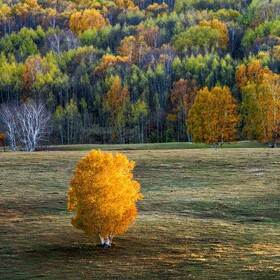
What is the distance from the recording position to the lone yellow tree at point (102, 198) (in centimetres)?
3141

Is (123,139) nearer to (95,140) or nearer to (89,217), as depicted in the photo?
(95,140)

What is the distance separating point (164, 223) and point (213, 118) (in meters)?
52.0

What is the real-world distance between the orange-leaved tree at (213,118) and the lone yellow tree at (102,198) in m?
56.6

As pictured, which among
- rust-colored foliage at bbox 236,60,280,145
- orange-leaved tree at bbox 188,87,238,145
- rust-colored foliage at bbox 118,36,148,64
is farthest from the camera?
rust-colored foliage at bbox 118,36,148,64

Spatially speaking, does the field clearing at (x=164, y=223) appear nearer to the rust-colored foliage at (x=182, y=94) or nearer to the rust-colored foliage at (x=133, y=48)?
the rust-colored foliage at (x=182, y=94)

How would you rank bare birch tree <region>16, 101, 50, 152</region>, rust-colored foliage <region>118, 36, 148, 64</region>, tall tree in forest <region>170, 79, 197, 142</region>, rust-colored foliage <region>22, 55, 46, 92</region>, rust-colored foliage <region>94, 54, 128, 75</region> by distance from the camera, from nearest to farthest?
bare birch tree <region>16, 101, 50, 152</region>
tall tree in forest <region>170, 79, 197, 142</region>
rust-colored foliage <region>22, 55, 46, 92</region>
rust-colored foliage <region>94, 54, 128, 75</region>
rust-colored foliage <region>118, 36, 148, 64</region>

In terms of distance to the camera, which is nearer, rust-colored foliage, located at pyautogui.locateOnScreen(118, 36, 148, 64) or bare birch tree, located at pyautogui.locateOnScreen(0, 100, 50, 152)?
bare birch tree, located at pyautogui.locateOnScreen(0, 100, 50, 152)

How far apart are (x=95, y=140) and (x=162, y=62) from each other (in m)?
42.6

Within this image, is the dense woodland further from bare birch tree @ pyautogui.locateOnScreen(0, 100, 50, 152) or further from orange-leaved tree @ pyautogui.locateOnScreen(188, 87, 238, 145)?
bare birch tree @ pyautogui.locateOnScreen(0, 100, 50, 152)

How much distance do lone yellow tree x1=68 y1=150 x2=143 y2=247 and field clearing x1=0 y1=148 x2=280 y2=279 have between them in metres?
1.47

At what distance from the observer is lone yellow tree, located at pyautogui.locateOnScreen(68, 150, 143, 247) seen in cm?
3141

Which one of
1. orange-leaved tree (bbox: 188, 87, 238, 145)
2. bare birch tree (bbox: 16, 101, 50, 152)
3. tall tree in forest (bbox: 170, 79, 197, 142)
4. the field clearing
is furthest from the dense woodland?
the field clearing

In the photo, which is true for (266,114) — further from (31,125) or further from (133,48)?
(133,48)

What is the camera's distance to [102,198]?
3156cm
